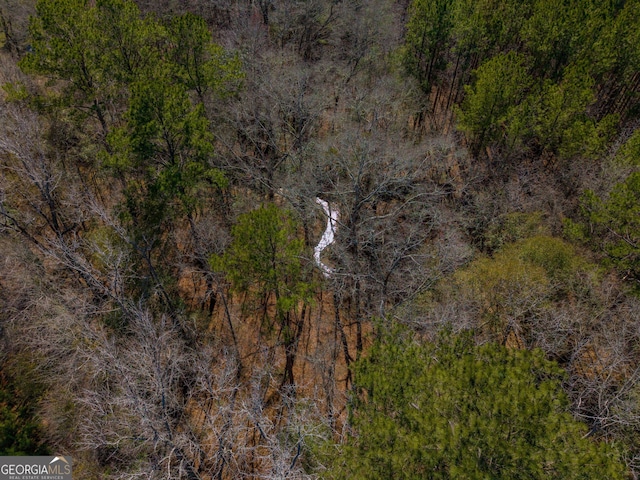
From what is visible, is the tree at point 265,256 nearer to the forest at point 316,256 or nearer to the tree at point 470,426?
the forest at point 316,256

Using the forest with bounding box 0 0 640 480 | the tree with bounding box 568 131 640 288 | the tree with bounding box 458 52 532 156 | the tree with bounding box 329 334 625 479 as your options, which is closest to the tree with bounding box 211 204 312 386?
the forest with bounding box 0 0 640 480

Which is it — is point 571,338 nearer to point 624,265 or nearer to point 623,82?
point 624,265

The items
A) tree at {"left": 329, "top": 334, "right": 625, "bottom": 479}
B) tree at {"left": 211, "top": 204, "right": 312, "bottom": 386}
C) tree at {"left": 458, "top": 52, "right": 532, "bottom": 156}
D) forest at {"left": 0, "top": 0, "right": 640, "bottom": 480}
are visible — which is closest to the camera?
tree at {"left": 329, "top": 334, "right": 625, "bottom": 479}

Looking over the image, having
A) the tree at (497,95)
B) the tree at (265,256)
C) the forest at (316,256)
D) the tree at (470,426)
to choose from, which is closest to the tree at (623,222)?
the forest at (316,256)

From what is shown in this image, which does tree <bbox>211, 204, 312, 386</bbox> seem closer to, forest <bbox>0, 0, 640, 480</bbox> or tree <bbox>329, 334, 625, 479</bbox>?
forest <bbox>0, 0, 640, 480</bbox>

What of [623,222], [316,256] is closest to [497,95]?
[623,222]

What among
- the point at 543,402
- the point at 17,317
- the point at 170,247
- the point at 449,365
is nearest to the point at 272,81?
the point at 170,247
